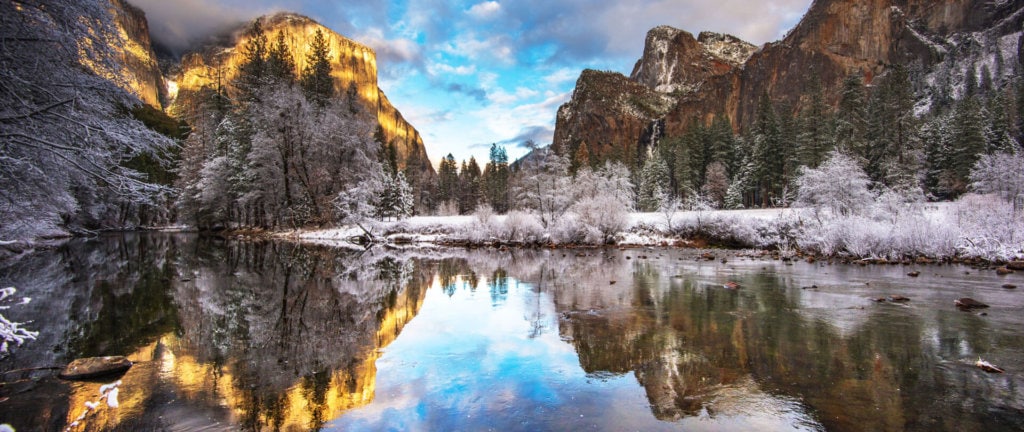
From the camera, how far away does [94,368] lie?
6.02 meters

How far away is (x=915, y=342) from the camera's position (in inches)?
282

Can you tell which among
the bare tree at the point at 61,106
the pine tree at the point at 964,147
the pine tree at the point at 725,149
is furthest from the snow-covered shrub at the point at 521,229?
the pine tree at the point at 964,147

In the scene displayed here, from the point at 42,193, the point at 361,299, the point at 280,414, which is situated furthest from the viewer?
the point at 361,299

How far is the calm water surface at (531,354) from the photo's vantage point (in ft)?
15.8

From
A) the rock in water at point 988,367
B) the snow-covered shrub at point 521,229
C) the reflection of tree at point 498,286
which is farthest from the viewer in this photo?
the snow-covered shrub at point 521,229

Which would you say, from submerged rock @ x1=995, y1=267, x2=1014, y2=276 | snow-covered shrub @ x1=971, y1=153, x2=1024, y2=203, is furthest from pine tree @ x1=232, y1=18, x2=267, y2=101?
snow-covered shrub @ x1=971, y1=153, x2=1024, y2=203

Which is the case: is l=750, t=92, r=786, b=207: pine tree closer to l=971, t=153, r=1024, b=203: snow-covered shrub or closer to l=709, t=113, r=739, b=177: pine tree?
l=709, t=113, r=739, b=177: pine tree

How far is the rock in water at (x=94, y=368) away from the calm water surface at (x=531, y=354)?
197 millimetres

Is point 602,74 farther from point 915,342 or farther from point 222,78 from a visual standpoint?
point 915,342

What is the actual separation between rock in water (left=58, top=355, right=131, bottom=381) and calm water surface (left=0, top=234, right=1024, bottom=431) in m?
0.20

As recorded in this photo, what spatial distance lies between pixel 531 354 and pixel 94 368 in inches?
237

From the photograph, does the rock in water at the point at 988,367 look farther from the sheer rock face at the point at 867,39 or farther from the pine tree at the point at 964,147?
the sheer rock face at the point at 867,39

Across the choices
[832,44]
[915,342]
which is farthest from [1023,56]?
[915,342]

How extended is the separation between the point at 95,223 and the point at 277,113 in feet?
105
